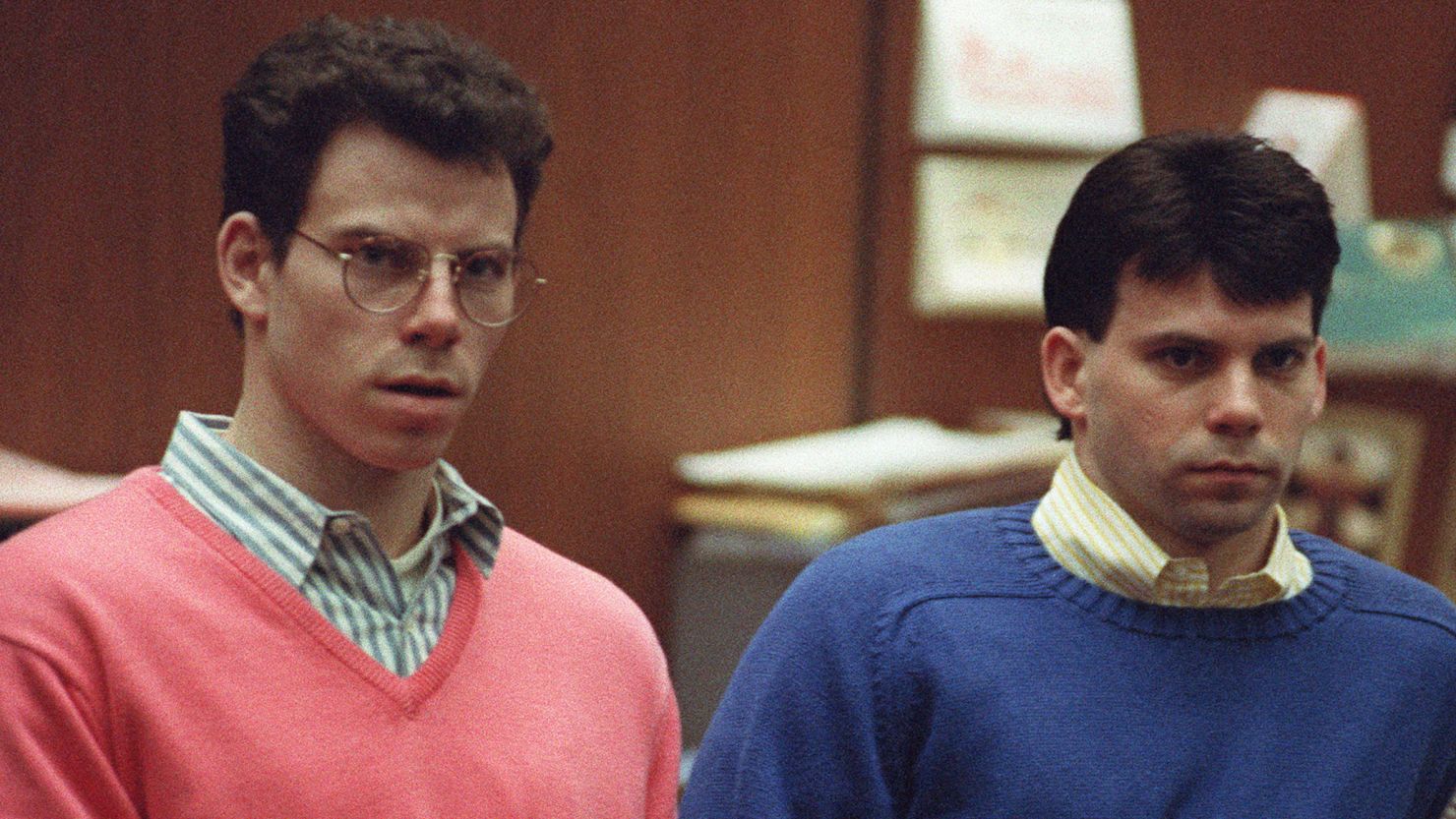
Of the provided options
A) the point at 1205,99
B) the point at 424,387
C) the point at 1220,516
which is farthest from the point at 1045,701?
the point at 1205,99

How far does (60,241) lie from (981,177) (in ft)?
7.26

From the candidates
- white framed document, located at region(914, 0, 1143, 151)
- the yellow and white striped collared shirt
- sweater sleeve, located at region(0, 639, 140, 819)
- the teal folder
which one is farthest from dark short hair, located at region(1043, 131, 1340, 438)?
the teal folder

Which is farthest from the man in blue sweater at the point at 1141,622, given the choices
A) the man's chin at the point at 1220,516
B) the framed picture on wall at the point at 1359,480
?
the framed picture on wall at the point at 1359,480

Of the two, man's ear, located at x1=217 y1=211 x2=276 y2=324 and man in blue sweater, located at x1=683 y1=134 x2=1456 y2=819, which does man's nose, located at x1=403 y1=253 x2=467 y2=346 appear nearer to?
man's ear, located at x1=217 y1=211 x2=276 y2=324

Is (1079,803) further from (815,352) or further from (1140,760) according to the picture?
(815,352)

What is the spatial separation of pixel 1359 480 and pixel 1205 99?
1211 millimetres

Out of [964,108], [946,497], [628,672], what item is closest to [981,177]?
[964,108]

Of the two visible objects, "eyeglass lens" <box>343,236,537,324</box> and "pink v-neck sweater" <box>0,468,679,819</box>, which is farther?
"eyeglass lens" <box>343,236,537,324</box>

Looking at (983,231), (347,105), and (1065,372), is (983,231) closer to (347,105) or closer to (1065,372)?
(1065,372)

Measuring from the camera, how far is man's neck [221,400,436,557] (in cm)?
144

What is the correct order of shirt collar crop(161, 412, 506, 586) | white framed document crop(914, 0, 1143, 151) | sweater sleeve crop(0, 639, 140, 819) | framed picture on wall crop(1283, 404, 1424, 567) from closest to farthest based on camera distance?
sweater sleeve crop(0, 639, 140, 819)
shirt collar crop(161, 412, 506, 586)
white framed document crop(914, 0, 1143, 151)
framed picture on wall crop(1283, 404, 1424, 567)

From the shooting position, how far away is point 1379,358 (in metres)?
4.96

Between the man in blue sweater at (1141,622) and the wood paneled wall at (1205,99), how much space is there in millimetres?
2174

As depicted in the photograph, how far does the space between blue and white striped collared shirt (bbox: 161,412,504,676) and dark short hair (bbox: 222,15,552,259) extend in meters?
0.19
